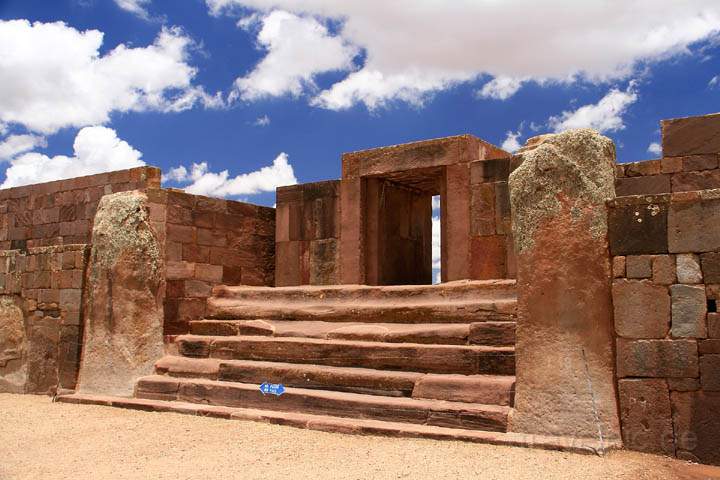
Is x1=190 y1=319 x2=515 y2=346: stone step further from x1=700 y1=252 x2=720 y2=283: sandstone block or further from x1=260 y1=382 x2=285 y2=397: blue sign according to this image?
x1=700 y1=252 x2=720 y2=283: sandstone block

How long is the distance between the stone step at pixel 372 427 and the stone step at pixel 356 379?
39 centimetres

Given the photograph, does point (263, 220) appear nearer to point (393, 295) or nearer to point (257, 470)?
point (393, 295)

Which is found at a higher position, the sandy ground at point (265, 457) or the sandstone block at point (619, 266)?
the sandstone block at point (619, 266)

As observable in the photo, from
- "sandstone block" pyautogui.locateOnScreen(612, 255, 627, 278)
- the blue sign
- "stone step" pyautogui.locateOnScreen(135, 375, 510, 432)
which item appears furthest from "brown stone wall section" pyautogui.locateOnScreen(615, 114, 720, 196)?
the blue sign

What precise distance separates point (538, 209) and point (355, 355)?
2408 millimetres

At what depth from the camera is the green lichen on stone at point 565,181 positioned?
5.69 meters

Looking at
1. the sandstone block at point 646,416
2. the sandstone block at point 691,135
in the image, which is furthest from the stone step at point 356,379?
the sandstone block at point 691,135

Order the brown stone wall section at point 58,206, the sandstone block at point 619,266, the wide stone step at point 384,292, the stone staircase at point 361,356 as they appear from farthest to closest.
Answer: the brown stone wall section at point 58,206, the wide stone step at point 384,292, the stone staircase at point 361,356, the sandstone block at point 619,266

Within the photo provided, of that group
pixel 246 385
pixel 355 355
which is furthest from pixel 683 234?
pixel 246 385

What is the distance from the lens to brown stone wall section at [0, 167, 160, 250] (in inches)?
498

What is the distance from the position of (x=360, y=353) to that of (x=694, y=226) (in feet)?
Result: 10.8

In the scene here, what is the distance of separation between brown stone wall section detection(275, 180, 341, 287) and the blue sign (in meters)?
3.44

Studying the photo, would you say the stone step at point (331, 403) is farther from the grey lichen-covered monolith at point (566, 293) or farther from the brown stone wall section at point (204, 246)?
the brown stone wall section at point (204, 246)

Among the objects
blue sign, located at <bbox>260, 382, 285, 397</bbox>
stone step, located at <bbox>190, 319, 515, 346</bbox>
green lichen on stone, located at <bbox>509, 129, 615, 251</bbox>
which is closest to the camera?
green lichen on stone, located at <bbox>509, 129, 615, 251</bbox>
